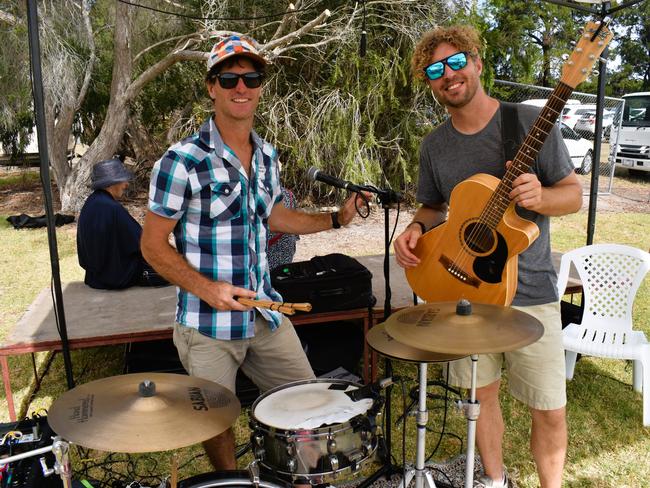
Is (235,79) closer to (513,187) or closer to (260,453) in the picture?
(513,187)

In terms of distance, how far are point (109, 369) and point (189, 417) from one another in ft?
10.4

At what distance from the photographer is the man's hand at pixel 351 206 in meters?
2.33

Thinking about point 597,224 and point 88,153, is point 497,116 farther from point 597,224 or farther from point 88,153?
point 88,153

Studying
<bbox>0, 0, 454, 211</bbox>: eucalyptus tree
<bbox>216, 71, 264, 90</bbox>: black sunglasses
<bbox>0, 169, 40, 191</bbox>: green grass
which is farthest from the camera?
<bbox>0, 169, 40, 191</bbox>: green grass

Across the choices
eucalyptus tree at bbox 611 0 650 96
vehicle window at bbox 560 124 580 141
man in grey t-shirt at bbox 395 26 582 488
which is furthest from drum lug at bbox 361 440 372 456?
eucalyptus tree at bbox 611 0 650 96

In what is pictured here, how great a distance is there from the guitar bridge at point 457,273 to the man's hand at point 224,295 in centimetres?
95

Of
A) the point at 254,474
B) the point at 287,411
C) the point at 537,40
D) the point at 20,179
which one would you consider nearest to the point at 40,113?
the point at 287,411

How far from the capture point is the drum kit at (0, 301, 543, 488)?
164 centimetres

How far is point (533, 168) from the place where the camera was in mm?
2291

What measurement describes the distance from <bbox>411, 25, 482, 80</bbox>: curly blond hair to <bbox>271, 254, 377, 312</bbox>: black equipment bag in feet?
5.41

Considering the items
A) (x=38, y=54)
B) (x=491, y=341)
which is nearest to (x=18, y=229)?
(x=38, y=54)

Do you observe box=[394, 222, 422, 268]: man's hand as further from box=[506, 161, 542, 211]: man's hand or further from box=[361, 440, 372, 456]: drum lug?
box=[361, 440, 372, 456]: drum lug

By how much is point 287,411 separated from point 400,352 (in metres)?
0.47

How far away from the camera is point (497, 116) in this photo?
7.71 ft
